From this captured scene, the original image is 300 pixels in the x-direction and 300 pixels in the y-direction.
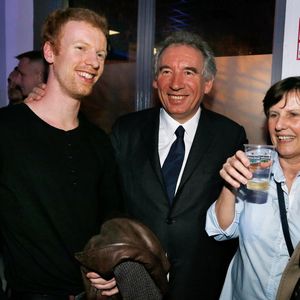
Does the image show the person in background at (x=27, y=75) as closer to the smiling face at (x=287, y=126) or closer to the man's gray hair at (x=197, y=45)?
the man's gray hair at (x=197, y=45)

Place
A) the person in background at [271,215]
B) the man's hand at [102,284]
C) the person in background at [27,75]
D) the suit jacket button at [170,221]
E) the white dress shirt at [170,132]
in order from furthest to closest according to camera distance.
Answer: the person in background at [27,75] < the white dress shirt at [170,132] < the suit jacket button at [170,221] < the person in background at [271,215] < the man's hand at [102,284]

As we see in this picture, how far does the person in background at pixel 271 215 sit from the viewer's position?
5.48 ft

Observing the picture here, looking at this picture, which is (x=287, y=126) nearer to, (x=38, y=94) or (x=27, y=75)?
(x=38, y=94)

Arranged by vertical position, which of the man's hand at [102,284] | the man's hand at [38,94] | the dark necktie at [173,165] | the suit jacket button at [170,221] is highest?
the man's hand at [38,94]

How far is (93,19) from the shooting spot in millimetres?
1751

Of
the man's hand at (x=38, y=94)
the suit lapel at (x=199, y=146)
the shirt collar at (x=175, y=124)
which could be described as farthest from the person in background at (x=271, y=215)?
the man's hand at (x=38, y=94)

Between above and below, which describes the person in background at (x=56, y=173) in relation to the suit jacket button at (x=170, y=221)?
above

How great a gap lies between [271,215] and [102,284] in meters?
0.86

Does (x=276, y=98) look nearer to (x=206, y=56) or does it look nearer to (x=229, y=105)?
(x=206, y=56)

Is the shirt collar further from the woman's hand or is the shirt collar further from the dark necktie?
the woman's hand

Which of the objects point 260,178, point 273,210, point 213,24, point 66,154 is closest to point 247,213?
point 273,210

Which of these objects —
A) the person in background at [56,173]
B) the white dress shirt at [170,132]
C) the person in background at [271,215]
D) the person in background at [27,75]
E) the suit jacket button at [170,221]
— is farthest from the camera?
the person in background at [27,75]

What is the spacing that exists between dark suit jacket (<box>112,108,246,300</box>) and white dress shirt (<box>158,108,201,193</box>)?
0.07m

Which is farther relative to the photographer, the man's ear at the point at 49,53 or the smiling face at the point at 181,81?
the smiling face at the point at 181,81
